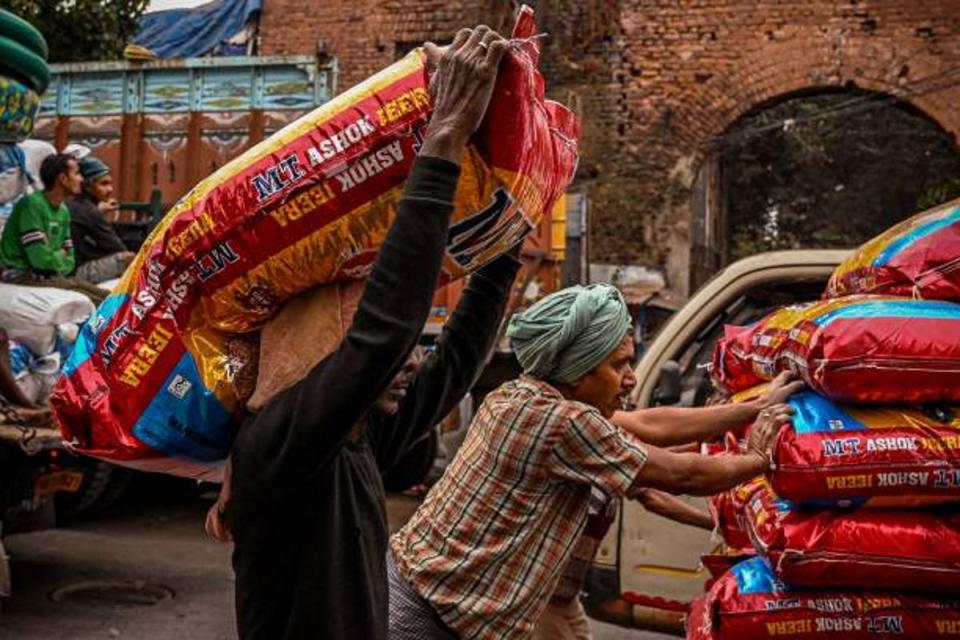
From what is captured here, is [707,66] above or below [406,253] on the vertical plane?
above

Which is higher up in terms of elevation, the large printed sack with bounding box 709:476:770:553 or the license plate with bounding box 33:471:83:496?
the large printed sack with bounding box 709:476:770:553

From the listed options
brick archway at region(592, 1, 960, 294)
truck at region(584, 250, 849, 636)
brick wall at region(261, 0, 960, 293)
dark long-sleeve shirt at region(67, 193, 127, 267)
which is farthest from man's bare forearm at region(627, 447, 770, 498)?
brick archway at region(592, 1, 960, 294)

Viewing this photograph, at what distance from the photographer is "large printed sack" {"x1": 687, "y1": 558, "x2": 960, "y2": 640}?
2531 mm

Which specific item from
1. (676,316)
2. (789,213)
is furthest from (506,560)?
(789,213)

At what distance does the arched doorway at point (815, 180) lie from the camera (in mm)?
20078

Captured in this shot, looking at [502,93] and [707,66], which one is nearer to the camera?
[502,93]

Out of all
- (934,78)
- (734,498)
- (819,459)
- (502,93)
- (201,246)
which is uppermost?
(934,78)

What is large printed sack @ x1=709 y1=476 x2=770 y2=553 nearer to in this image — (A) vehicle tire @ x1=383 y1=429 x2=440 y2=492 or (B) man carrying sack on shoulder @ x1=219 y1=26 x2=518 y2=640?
(A) vehicle tire @ x1=383 y1=429 x2=440 y2=492

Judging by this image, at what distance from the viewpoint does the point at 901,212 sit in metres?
24.7

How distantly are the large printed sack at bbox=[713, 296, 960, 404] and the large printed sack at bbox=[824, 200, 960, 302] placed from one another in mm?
64

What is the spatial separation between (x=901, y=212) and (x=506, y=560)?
24.7 meters

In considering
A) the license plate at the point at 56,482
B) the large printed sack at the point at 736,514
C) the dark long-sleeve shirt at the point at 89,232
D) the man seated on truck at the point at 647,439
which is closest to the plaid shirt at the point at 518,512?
the man seated on truck at the point at 647,439

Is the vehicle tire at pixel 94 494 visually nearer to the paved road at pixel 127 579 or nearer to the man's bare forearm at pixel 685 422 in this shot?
the paved road at pixel 127 579

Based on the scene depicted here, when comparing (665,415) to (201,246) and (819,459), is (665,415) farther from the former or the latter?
(201,246)
